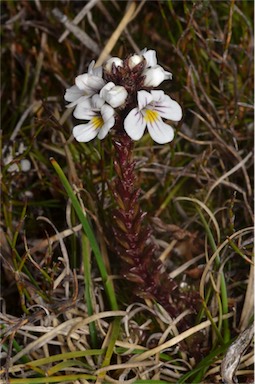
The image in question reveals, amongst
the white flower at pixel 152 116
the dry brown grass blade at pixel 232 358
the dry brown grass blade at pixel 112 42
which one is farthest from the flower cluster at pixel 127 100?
the dry brown grass blade at pixel 112 42

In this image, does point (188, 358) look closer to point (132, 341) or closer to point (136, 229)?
point (132, 341)

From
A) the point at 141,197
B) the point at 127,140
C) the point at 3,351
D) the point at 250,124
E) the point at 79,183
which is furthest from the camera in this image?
the point at 250,124

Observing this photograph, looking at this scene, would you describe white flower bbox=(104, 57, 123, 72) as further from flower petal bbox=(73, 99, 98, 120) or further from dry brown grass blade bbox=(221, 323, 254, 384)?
dry brown grass blade bbox=(221, 323, 254, 384)

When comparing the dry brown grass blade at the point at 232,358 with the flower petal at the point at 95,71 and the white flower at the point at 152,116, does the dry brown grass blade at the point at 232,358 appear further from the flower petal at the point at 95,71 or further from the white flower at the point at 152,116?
the flower petal at the point at 95,71

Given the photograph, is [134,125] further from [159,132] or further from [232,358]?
[232,358]

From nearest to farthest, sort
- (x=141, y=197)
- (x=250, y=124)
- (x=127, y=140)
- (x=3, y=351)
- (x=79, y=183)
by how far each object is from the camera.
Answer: (x=127, y=140)
(x=3, y=351)
(x=79, y=183)
(x=141, y=197)
(x=250, y=124)

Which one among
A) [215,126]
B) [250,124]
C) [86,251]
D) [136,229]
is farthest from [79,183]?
[250,124]

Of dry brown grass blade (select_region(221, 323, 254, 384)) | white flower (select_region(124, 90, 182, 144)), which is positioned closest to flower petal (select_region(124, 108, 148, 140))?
white flower (select_region(124, 90, 182, 144))
